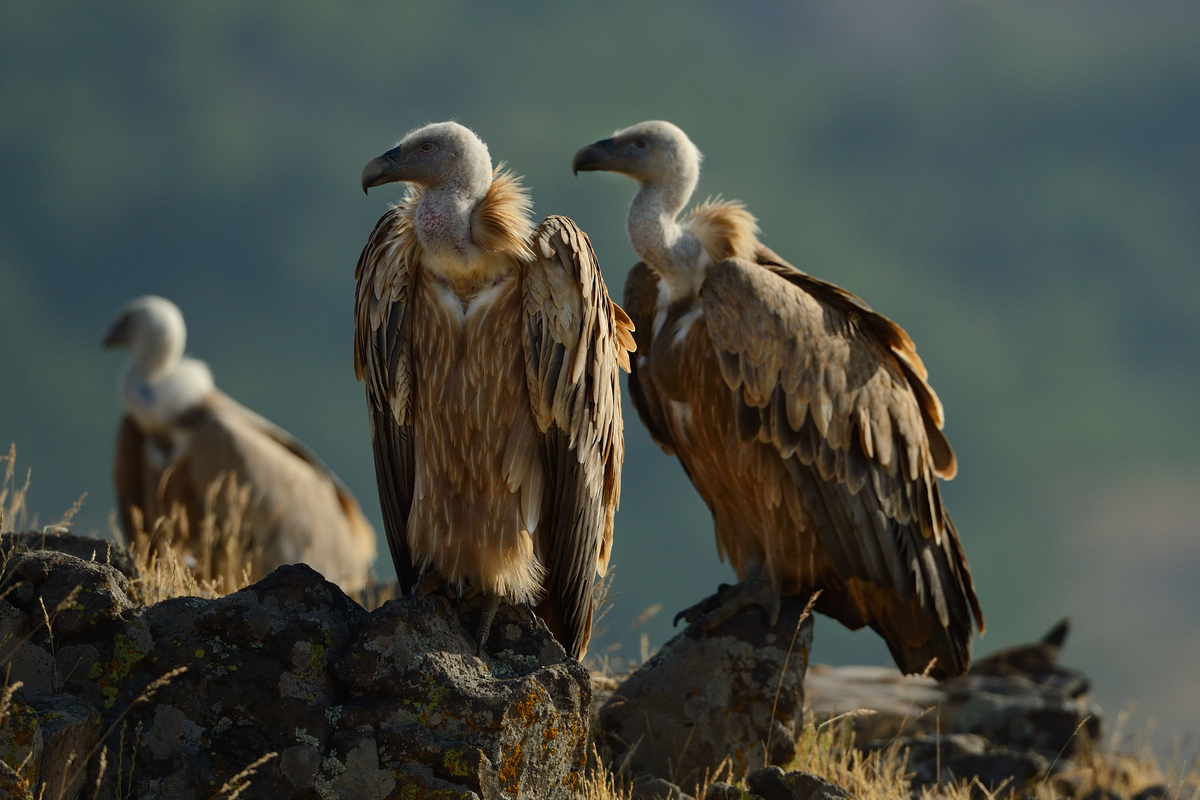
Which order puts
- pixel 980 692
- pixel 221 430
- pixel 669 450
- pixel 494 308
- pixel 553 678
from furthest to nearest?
pixel 221 430
pixel 980 692
pixel 669 450
pixel 494 308
pixel 553 678

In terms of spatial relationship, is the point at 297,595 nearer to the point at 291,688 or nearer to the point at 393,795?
the point at 291,688

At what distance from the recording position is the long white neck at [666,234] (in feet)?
18.5

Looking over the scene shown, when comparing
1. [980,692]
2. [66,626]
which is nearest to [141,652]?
[66,626]

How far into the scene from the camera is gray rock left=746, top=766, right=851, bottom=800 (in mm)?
3942

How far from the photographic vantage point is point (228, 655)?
11.2ft

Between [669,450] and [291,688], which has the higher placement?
[669,450]

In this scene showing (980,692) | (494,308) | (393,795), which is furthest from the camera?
(980,692)

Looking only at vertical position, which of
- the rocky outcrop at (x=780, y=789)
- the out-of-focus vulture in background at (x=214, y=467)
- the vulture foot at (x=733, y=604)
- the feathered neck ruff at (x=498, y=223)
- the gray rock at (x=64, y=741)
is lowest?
the gray rock at (x=64, y=741)

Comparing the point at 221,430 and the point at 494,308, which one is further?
the point at 221,430

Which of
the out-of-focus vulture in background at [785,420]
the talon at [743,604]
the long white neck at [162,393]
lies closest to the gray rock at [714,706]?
the talon at [743,604]

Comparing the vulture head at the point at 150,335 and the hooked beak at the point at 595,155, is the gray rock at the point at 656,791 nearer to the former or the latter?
the hooked beak at the point at 595,155

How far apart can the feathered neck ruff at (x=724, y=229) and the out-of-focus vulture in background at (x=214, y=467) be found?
5.78 meters

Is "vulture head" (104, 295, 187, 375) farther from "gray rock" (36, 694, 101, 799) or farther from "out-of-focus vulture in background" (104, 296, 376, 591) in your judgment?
"gray rock" (36, 694, 101, 799)

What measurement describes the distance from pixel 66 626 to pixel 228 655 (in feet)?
1.51
